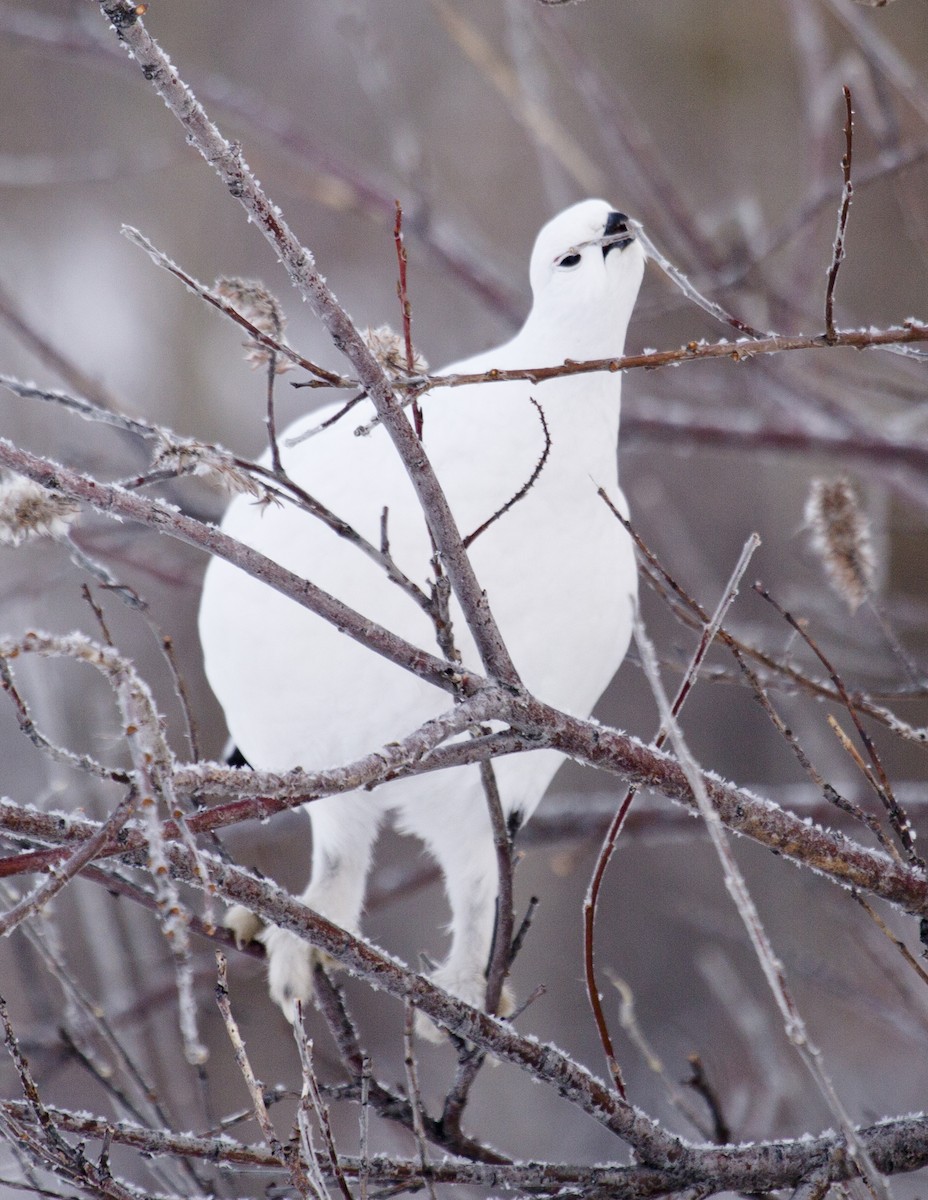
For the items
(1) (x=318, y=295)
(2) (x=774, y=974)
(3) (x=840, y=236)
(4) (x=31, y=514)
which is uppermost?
(3) (x=840, y=236)

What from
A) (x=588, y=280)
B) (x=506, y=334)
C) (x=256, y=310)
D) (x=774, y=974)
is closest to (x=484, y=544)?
(x=588, y=280)

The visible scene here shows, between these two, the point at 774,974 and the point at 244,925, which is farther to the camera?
the point at 244,925

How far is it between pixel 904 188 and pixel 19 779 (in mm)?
4415

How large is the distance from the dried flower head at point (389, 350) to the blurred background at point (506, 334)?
3.89 feet

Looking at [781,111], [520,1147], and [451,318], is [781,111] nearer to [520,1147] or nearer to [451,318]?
[451,318]

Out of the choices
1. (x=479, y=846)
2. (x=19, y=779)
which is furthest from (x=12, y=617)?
(x=479, y=846)

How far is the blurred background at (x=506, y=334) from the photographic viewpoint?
2.38m

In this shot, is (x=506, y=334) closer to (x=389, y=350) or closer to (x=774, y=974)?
(x=389, y=350)

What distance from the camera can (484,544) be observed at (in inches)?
59.6

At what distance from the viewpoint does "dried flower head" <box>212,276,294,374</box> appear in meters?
1.03

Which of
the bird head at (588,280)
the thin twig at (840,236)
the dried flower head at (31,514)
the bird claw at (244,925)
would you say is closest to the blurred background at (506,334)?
the bird claw at (244,925)

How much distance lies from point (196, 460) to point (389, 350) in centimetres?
20

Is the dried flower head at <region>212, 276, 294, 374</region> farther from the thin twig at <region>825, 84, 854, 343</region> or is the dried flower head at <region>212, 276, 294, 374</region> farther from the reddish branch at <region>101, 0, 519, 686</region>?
the thin twig at <region>825, 84, 854, 343</region>

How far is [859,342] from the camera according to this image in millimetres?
1007
